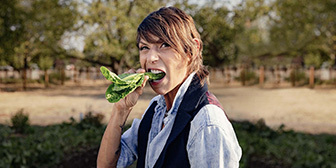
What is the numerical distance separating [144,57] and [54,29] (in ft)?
61.1

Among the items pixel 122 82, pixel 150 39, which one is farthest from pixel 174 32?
pixel 122 82

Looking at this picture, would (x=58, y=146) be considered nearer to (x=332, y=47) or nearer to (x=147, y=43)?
(x=147, y=43)

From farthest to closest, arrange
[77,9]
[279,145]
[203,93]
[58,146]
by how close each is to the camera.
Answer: [77,9], [279,145], [58,146], [203,93]

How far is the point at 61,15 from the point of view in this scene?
61.9ft

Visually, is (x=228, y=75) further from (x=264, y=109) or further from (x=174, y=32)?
(x=174, y=32)

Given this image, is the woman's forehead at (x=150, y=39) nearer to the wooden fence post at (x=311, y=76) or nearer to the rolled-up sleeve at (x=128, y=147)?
the rolled-up sleeve at (x=128, y=147)

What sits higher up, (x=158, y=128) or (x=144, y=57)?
(x=144, y=57)

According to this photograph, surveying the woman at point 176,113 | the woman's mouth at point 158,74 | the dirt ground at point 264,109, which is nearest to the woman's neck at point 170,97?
the woman at point 176,113

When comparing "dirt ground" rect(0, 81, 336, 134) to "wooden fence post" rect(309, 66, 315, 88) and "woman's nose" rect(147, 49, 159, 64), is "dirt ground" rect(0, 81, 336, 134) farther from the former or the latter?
"woman's nose" rect(147, 49, 159, 64)

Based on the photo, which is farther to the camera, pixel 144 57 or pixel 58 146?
pixel 58 146

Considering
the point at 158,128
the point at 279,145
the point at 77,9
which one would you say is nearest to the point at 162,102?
the point at 158,128

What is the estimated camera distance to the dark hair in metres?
1.52

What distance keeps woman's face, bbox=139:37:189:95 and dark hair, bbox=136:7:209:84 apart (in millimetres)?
25

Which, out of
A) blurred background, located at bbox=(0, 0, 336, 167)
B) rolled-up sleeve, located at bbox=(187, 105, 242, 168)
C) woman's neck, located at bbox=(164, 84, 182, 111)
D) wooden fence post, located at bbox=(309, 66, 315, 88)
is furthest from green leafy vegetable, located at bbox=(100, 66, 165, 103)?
wooden fence post, located at bbox=(309, 66, 315, 88)
